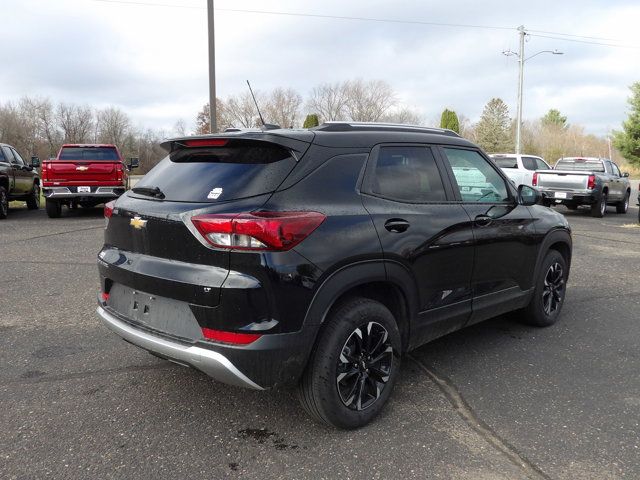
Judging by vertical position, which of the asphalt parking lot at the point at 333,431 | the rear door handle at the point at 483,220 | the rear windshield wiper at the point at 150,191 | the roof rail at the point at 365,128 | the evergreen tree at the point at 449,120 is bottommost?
the asphalt parking lot at the point at 333,431

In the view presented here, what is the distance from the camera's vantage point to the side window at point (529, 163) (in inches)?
706

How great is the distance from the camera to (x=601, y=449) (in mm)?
2869

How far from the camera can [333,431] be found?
10.0 feet

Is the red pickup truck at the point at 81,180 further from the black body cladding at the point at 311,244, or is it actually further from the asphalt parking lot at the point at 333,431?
the black body cladding at the point at 311,244

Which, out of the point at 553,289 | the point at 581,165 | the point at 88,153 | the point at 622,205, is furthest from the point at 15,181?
the point at 622,205

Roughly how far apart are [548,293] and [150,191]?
370 centimetres

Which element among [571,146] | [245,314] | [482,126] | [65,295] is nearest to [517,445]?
[245,314]

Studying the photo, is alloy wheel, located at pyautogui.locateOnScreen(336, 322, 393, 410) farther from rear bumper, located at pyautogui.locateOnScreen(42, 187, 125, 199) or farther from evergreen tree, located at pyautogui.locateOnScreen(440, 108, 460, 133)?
evergreen tree, located at pyautogui.locateOnScreen(440, 108, 460, 133)

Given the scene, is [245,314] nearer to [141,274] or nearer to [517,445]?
[141,274]

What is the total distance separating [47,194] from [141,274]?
11.2 m

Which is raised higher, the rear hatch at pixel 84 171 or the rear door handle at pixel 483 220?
the rear hatch at pixel 84 171

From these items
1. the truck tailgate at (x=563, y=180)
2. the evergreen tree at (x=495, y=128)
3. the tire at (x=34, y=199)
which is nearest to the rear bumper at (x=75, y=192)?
the tire at (x=34, y=199)

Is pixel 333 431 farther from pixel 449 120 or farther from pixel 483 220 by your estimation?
pixel 449 120

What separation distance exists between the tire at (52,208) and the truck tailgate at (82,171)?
1.02 m
